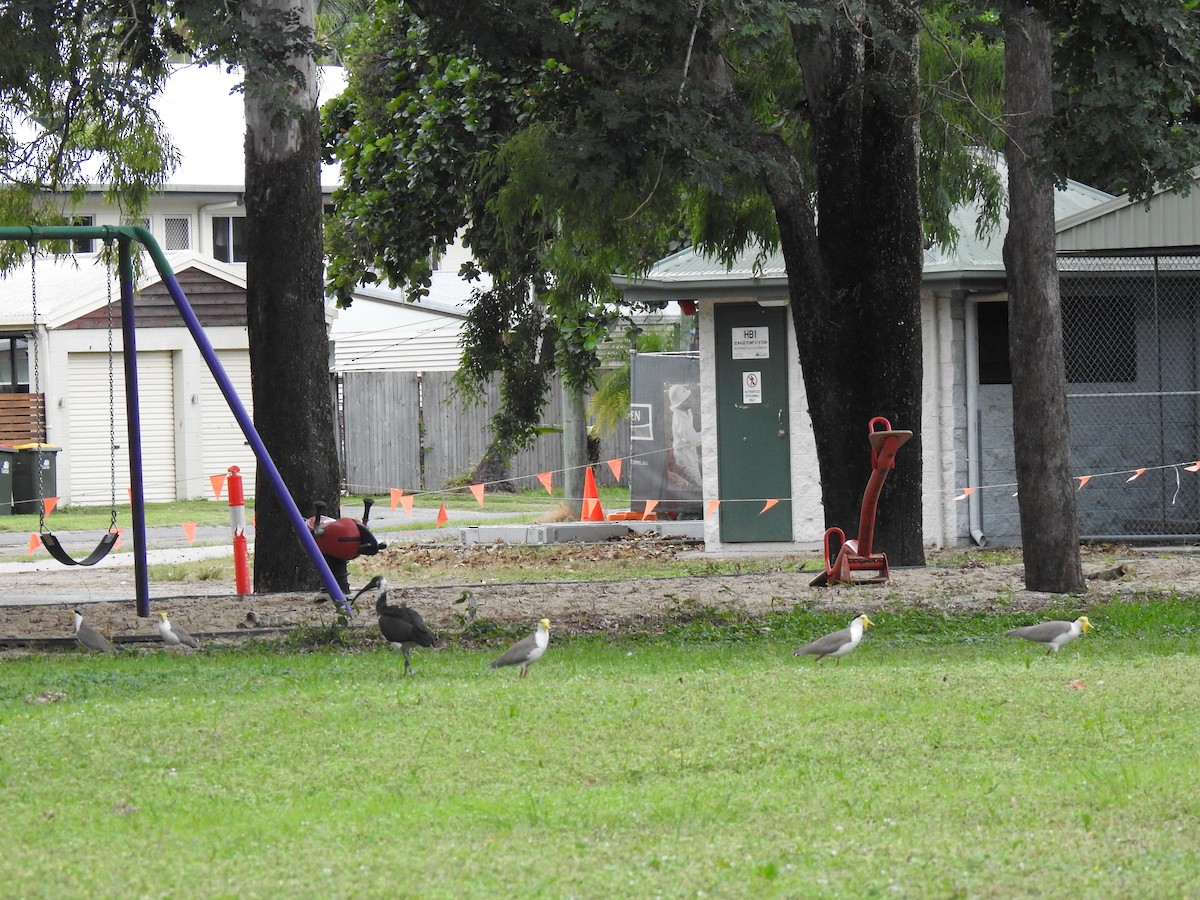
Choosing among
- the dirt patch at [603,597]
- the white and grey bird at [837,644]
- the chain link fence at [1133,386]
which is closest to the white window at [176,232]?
the dirt patch at [603,597]

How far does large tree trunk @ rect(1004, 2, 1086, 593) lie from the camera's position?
11.7 m

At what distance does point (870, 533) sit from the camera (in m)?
12.3

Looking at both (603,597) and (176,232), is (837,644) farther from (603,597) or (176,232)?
(176,232)

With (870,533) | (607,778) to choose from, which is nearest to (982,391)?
(870,533)

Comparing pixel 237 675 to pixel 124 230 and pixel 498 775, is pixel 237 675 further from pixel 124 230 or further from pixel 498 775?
pixel 124 230

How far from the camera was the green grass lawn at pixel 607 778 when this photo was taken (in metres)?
5.07

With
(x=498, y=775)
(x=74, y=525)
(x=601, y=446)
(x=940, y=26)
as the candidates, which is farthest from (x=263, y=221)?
(x=601, y=446)

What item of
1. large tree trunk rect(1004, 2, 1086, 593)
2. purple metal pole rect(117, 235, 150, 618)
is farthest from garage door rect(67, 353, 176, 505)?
large tree trunk rect(1004, 2, 1086, 593)

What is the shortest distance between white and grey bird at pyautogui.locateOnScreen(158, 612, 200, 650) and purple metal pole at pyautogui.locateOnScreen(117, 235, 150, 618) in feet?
4.07

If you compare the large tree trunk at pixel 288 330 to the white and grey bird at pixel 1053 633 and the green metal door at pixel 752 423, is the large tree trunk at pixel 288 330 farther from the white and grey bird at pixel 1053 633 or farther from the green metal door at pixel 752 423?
the green metal door at pixel 752 423

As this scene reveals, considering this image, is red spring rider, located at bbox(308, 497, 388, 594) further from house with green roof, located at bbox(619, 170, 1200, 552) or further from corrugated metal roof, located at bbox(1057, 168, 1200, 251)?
corrugated metal roof, located at bbox(1057, 168, 1200, 251)

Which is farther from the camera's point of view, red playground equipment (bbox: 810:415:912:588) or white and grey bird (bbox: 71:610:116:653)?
red playground equipment (bbox: 810:415:912:588)

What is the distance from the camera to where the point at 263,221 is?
13133 mm

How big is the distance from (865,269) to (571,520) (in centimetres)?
979
